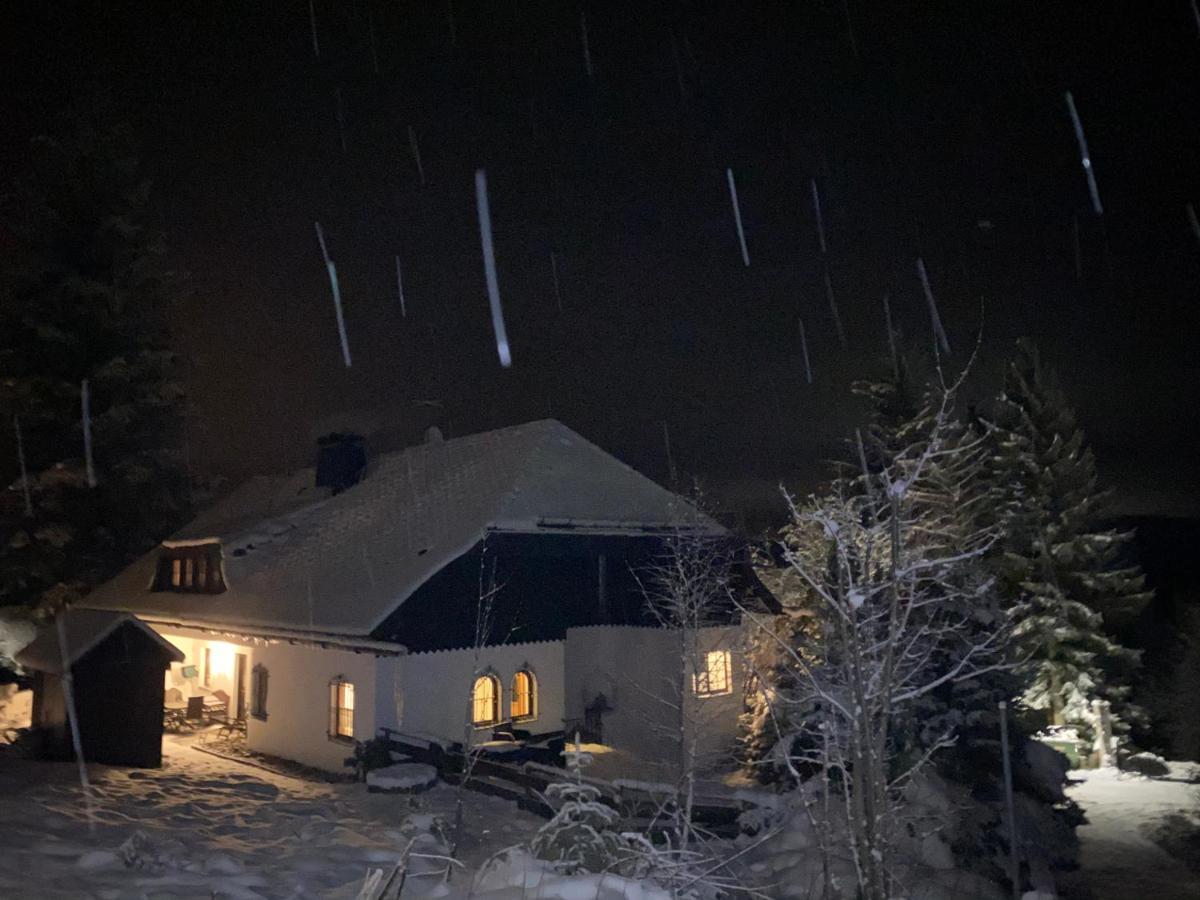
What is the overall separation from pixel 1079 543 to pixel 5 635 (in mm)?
33882

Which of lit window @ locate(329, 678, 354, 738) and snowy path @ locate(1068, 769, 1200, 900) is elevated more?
lit window @ locate(329, 678, 354, 738)

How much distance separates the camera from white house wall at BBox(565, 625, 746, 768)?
20.0 m

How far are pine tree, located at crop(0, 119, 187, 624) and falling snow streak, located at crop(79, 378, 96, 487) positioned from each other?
148mm

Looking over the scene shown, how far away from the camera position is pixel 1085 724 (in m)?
27.0

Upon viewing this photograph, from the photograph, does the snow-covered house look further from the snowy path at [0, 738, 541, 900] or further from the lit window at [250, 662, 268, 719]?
the snowy path at [0, 738, 541, 900]

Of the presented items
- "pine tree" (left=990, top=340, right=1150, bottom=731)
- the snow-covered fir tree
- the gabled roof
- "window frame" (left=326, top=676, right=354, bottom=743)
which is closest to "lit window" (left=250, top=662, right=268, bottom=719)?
"window frame" (left=326, top=676, right=354, bottom=743)

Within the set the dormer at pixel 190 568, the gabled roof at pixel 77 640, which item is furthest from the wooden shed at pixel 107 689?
the dormer at pixel 190 568

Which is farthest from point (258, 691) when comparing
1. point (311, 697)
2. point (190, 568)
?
point (190, 568)

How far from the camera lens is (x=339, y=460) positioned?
96.4 feet

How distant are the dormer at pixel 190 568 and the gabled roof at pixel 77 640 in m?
5.50

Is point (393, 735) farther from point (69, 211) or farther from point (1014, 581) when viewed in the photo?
point (1014, 581)

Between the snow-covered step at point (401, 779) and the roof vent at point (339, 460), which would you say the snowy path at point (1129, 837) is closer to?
the snow-covered step at point (401, 779)

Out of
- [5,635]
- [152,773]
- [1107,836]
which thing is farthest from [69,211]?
[1107,836]

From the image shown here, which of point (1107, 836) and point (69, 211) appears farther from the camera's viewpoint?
point (69, 211)
